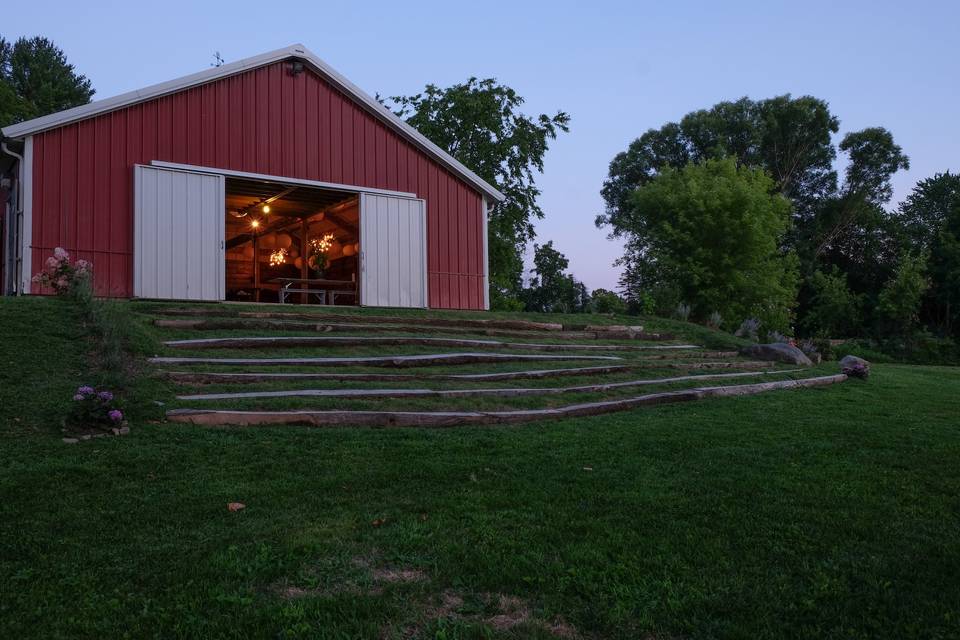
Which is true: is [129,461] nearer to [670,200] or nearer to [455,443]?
[455,443]

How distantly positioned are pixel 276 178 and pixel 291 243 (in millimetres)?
6441

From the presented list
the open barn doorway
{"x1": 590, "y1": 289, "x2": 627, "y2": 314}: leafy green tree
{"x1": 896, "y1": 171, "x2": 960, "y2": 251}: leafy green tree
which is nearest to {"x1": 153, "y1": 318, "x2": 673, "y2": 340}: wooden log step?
the open barn doorway

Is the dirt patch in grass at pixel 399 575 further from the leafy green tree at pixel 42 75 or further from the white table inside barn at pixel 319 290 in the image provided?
the leafy green tree at pixel 42 75

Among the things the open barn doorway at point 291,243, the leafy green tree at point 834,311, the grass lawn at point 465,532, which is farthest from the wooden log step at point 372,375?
the leafy green tree at point 834,311

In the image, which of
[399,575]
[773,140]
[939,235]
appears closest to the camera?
[399,575]

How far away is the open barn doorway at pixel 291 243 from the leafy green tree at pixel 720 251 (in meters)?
12.6

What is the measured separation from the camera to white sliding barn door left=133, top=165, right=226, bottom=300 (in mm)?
11086

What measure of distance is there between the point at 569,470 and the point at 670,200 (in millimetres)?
23052

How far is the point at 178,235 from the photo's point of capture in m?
11.4

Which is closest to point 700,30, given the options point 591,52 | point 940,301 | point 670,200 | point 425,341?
point 591,52

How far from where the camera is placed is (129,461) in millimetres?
4289

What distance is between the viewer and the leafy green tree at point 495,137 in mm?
22547

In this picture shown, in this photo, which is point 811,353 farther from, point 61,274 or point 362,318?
point 61,274

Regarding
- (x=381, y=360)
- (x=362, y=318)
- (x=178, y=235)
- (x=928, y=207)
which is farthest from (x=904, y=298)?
(x=178, y=235)
